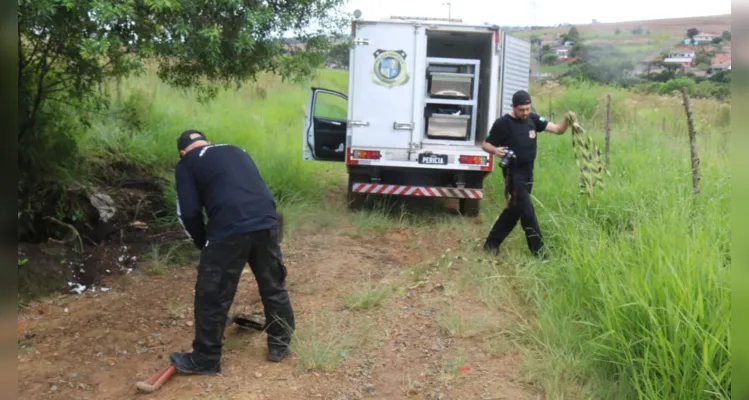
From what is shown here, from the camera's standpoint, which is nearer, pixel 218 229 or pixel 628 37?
pixel 218 229

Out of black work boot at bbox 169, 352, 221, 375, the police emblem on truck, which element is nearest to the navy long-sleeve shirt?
black work boot at bbox 169, 352, 221, 375

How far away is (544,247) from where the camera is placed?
19.0 ft

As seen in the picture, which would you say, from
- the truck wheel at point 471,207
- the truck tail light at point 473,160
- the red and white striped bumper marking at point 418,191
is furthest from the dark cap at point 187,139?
the truck wheel at point 471,207

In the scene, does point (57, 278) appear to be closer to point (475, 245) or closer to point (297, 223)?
point (297, 223)

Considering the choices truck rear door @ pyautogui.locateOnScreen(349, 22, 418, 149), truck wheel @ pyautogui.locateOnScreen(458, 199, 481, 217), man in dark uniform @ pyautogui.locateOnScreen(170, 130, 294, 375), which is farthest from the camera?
truck wheel @ pyautogui.locateOnScreen(458, 199, 481, 217)

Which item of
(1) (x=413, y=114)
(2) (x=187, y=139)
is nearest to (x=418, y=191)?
(1) (x=413, y=114)

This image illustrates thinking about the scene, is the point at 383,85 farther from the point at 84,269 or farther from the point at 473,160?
the point at 84,269

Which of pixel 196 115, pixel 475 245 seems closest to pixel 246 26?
pixel 475 245

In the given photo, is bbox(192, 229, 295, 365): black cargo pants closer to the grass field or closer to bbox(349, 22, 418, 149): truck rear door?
the grass field

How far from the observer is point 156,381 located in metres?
3.83

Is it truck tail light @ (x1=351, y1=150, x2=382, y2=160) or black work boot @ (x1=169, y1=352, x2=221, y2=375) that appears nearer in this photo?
black work boot @ (x1=169, y1=352, x2=221, y2=375)

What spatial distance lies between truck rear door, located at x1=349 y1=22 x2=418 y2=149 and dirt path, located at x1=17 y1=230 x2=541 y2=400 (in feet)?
7.65

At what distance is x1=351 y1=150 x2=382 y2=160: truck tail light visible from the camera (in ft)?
25.7

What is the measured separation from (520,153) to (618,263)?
198 centimetres
